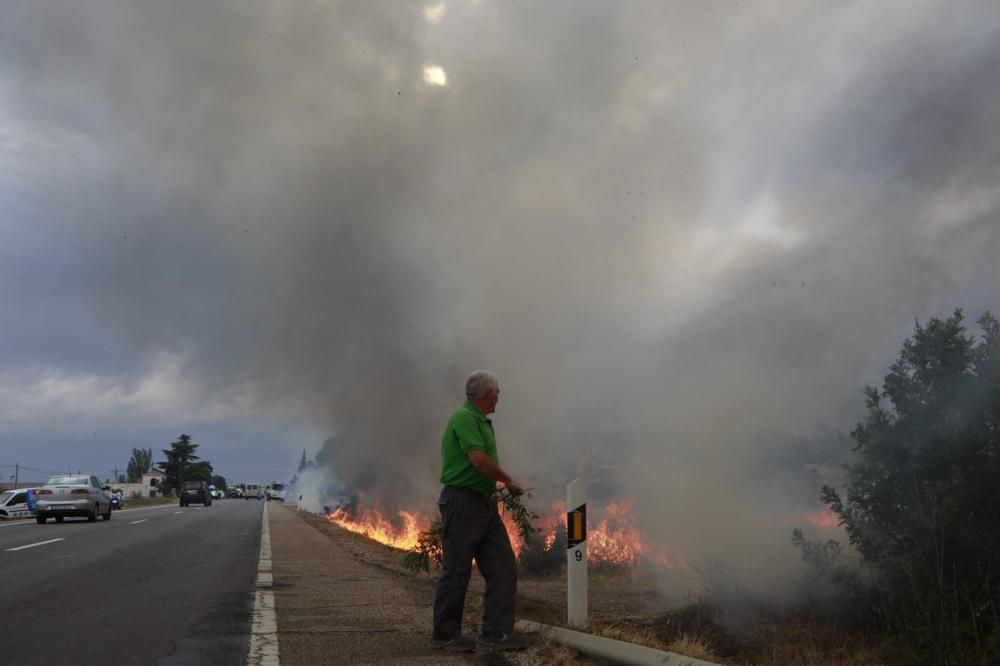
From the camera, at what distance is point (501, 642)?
182 inches

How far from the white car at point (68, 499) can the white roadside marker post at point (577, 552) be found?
21022mm

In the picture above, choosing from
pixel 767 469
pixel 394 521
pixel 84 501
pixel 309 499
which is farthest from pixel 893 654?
pixel 309 499

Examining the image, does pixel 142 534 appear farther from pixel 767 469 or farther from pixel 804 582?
pixel 804 582

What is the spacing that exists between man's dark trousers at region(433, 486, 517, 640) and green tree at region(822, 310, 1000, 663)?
2.24 meters

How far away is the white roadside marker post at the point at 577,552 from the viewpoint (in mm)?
5207

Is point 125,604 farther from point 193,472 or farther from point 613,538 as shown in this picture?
point 193,472

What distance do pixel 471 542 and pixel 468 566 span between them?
0.59 ft

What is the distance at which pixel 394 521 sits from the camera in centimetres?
2019

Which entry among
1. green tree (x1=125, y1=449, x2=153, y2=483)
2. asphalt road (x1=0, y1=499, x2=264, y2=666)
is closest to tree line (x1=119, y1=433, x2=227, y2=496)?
green tree (x1=125, y1=449, x2=153, y2=483)

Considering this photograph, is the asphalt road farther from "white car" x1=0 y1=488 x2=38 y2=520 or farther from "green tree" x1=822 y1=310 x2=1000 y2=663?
"white car" x1=0 y1=488 x2=38 y2=520

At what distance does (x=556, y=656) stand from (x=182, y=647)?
93.5 inches

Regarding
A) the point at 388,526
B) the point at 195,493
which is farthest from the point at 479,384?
the point at 195,493

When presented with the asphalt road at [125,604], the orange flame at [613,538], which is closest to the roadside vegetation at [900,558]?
the asphalt road at [125,604]

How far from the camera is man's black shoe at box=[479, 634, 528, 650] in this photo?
4.63 metres
